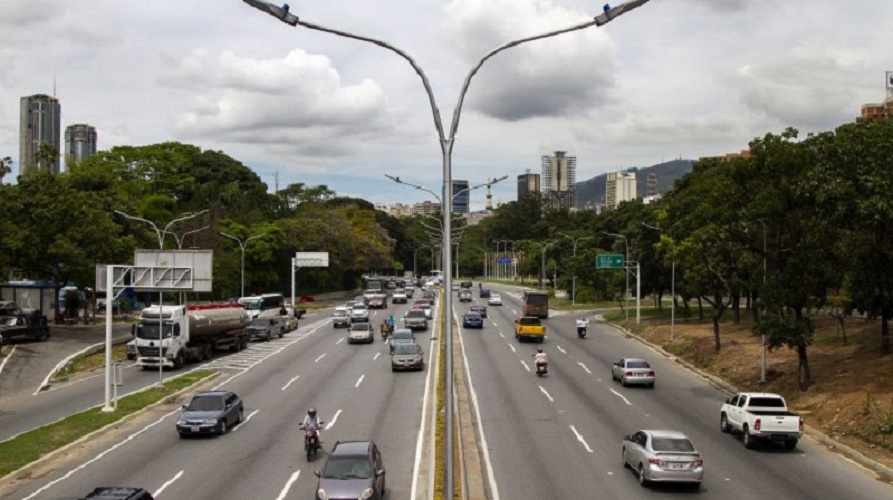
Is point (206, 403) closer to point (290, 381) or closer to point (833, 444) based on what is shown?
point (290, 381)

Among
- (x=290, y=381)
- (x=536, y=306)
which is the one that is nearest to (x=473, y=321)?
(x=536, y=306)

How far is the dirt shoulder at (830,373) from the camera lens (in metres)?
29.1

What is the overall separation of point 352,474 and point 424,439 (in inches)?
356

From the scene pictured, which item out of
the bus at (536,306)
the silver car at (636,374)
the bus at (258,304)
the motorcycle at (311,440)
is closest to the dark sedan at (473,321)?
the bus at (536,306)

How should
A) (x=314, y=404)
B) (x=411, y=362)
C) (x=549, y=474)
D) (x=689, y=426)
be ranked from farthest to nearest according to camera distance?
(x=411, y=362) → (x=314, y=404) → (x=689, y=426) → (x=549, y=474)

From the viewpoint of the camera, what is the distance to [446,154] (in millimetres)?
14961

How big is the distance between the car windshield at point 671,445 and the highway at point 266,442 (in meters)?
6.54

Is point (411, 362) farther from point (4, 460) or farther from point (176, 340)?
point (4, 460)

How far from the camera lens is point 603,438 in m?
28.6

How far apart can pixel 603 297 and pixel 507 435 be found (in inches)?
3083

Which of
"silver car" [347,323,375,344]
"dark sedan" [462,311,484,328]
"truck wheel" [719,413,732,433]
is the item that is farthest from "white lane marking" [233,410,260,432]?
"dark sedan" [462,311,484,328]

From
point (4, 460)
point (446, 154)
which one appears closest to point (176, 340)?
point (4, 460)

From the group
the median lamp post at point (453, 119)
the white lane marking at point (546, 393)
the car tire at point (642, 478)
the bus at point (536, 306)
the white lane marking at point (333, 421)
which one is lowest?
the white lane marking at point (333, 421)

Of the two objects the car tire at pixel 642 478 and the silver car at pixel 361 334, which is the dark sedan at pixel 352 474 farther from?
the silver car at pixel 361 334
